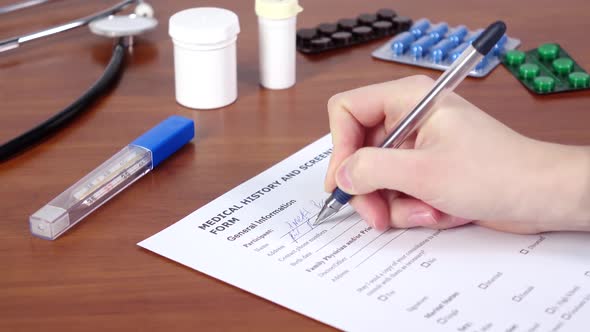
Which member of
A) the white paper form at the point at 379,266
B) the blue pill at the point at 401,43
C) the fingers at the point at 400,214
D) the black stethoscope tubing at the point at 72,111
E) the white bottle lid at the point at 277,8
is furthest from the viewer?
the blue pill at the point at 401,43

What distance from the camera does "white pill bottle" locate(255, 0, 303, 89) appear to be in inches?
38.0

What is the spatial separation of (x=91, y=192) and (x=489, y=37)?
37 centimetres

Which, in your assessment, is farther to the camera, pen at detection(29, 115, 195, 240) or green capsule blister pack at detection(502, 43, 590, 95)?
green capsule blister pack at detection(502, 43, 590, 95)

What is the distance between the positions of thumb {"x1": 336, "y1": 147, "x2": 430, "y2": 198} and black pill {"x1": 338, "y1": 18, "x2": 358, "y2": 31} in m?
0.44

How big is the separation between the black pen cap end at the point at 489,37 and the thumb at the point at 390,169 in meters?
0.09

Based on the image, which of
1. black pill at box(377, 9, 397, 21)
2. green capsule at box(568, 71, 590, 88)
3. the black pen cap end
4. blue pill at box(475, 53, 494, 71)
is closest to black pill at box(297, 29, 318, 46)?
black pill at box(377, 9, 397, 21)

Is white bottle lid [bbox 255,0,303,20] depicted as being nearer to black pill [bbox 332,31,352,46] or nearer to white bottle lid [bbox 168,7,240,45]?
white bottle lid [bbox 168,7,240,45]

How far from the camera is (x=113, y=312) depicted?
65cm

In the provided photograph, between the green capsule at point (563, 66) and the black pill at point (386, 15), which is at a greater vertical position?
the black pill at point (386, 15)

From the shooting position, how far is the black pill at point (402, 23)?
1142 mm

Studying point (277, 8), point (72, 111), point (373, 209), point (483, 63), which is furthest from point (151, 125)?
point (483, 63)

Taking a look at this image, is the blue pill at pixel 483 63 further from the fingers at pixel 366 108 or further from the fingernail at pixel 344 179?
the fingernail at pixel 344 179

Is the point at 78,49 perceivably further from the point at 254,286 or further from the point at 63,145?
the point at 254,286

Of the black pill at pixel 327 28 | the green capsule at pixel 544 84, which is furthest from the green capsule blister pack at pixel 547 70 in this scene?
the black pill at pixel 327 28
